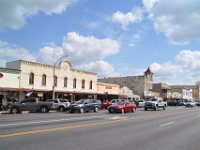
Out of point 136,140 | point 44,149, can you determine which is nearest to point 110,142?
point 136,140

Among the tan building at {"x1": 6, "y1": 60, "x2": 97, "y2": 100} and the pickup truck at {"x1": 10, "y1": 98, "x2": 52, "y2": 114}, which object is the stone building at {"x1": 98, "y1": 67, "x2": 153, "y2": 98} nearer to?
the tan building at {"x1": 6, "y1": 60, "x2": 97, "y2": 100}

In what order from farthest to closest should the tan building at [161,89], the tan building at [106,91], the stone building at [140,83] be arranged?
1. the tan building at [161,89]
2. the stone building at [140,83]
3. the tan building at [106,91]

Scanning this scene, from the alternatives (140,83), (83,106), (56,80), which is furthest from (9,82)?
(140,83)

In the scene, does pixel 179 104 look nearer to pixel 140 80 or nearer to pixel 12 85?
pixel 140 80

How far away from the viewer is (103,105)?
47812mm

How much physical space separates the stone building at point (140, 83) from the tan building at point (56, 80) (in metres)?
32.2

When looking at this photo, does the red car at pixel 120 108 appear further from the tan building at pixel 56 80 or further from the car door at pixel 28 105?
the tan building at pixel 56 80

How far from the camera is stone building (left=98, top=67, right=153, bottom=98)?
292 feet

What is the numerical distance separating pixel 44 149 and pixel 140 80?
3193 inches

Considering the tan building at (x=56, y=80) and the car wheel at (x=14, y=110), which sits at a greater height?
the tan building at (x=56, y=80)

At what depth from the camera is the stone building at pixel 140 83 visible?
89.1 m

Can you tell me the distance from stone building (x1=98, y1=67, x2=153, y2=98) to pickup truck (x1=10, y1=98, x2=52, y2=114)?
5450 cm

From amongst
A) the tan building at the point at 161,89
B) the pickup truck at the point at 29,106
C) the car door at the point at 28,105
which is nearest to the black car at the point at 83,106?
the pickup truck at the point at 29,106

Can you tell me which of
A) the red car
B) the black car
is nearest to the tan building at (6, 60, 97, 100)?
the black car
